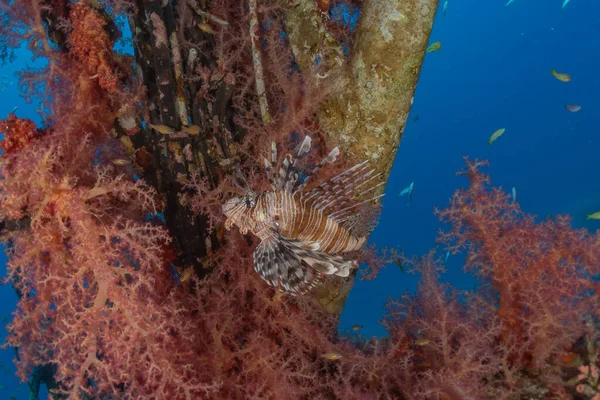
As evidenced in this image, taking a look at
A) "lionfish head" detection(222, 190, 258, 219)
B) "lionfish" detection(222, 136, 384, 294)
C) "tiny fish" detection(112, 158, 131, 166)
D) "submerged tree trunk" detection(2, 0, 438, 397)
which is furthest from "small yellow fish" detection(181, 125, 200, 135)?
"lionfish head" detection(222, 190, 258, 219)

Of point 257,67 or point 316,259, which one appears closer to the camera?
point 316,259

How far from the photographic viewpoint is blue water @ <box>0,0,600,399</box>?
40094mm

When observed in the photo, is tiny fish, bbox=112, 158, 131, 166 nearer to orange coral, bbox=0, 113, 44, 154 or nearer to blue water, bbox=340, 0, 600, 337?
orange coral, bbox=0, 113, 44, 154

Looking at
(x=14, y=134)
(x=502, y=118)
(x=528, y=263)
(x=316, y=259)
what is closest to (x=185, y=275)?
(x=316, y=259)

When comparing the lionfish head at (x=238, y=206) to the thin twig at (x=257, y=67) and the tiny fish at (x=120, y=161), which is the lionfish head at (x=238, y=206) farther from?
the thin twig at (x=257, y=67)

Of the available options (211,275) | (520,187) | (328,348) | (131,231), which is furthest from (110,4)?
(520,187)

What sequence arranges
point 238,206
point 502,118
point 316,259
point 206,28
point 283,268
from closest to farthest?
point 316,259 → point 283,268 → point 238,206 → point 206,28 → point 502,118

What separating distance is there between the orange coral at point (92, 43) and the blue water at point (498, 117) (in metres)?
30.8

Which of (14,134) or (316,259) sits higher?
(14,134)

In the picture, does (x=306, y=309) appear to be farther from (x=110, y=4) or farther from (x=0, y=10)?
(x=0, y=10)

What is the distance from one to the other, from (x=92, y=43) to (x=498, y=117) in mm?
58987

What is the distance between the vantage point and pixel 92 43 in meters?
2.85

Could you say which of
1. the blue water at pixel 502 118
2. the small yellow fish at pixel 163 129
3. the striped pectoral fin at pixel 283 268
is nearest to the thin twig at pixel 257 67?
the small yellow fish at pixel 163 129

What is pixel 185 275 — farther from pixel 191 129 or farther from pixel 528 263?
pixel 528 263
